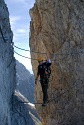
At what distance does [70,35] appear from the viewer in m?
20.1

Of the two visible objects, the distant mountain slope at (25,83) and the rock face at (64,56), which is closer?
the rock face at (64,56)

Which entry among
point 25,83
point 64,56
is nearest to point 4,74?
point 64,56

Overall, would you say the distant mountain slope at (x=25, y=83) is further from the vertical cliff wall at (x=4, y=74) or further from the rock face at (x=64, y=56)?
the vertical cliff wall at (x=4, y=74)

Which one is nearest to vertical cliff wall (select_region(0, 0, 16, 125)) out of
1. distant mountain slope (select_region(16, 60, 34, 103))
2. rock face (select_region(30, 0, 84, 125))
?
rock face (select_region(30, 0, 84, 125))

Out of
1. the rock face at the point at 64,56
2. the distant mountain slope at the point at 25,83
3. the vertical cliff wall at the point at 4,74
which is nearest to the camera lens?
the vertical cliff wall at the point at 4,74

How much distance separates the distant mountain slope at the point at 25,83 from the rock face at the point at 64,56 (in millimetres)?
124679

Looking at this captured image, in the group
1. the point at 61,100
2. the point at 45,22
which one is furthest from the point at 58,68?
the point at 45,22

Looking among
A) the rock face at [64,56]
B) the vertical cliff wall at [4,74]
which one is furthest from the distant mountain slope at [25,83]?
the vertical cliff wall at [4,74]

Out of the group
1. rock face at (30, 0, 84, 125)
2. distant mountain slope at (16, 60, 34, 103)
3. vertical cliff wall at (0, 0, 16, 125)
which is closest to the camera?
vertical cliff wall at (0, 0, 16, 125)

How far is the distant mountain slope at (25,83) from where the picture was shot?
152125 millimetres

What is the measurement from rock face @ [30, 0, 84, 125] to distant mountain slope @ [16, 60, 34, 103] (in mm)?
124679

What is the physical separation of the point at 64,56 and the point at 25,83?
14502cm

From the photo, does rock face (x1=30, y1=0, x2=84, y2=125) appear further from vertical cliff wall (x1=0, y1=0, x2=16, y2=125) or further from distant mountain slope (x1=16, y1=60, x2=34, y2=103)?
distant mountain slope (x1=16, y1=60, x2=34, y2=103)

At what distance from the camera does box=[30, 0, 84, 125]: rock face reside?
19562 millimetres
